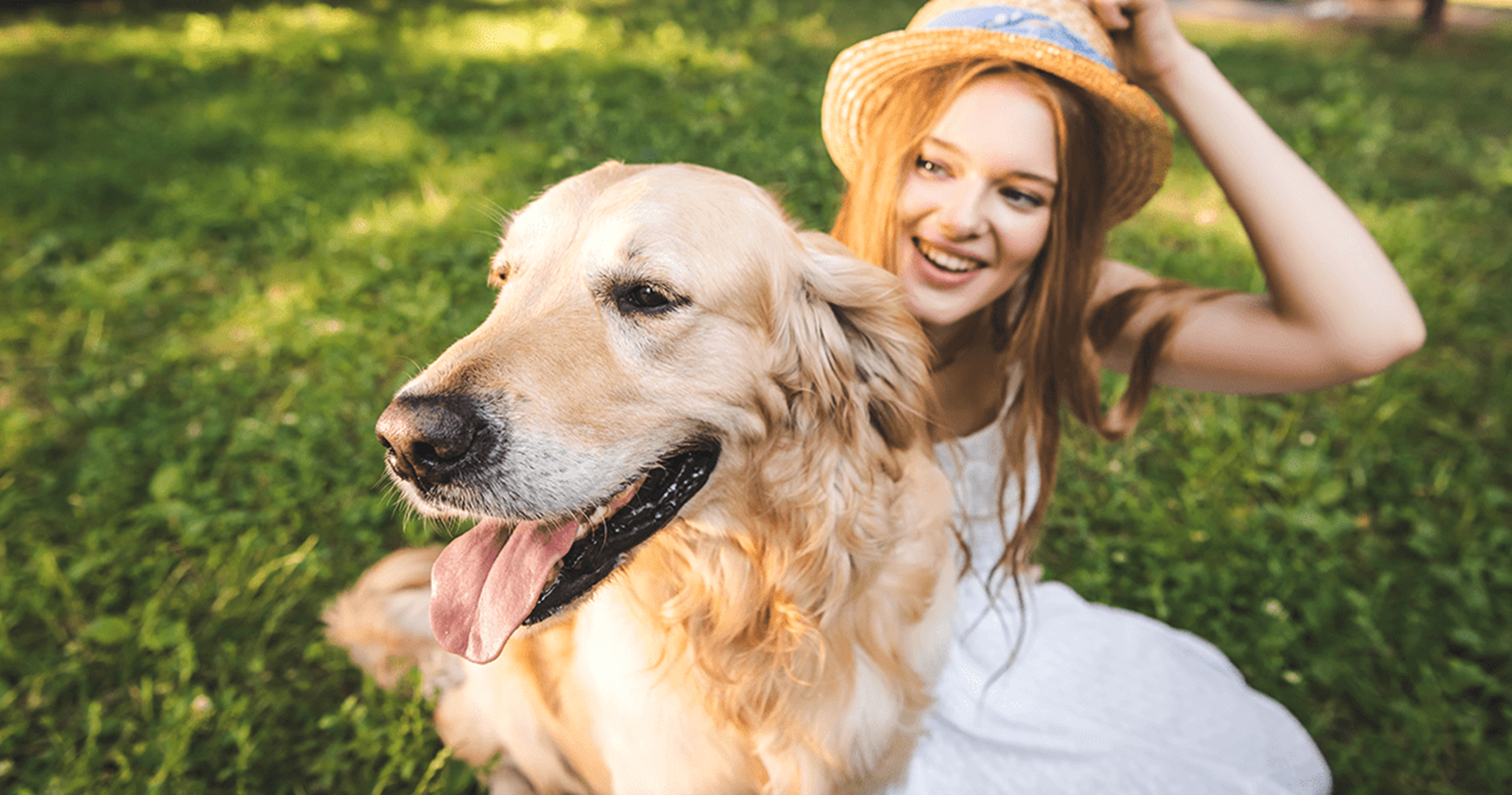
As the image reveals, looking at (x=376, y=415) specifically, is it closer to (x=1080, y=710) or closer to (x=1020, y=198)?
(x=1020, y=198)

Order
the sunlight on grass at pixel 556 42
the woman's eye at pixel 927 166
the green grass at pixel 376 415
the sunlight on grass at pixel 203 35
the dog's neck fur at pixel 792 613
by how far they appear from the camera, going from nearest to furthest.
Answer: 1. the dog's neck fur at pixel 792 613
2. the woman's eye at pixel 927 166
3. the green grass at pixel 376 415
4. the sunlight on grass at pixel 556 42
5. the sunlight on grass at pixel 203 35

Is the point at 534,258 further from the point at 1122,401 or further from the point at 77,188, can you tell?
the point at 77,188

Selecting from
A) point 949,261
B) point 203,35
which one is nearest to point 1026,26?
point 949,261

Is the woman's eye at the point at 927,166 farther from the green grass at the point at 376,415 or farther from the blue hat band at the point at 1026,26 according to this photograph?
the green grass at the point at 376,415

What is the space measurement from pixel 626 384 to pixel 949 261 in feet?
3.25

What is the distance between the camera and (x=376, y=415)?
3316mm

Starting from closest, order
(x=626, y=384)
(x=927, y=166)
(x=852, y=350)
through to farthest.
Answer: (x=626, y=384), (x=852, y=350), (x=927, y=166)

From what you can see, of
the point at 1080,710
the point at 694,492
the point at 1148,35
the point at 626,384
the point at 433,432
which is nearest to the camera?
the point at 433,432

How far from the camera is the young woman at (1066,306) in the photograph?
1.83 meters

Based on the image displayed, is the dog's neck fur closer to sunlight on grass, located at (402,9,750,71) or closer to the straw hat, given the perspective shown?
the straw hat

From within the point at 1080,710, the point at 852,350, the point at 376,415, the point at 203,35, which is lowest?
the point at 376,415

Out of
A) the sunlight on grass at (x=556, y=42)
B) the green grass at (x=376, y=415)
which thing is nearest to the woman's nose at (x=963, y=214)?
the green grass at (x=376, y=415)

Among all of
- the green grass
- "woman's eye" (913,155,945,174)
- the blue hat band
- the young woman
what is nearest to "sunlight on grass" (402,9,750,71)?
the green grass

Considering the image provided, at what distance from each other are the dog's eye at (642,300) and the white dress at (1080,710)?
1003 mm
